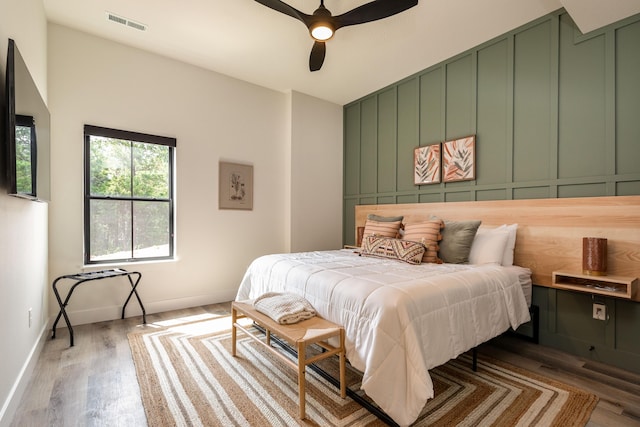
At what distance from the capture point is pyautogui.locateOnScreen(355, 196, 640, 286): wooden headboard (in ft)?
7.70

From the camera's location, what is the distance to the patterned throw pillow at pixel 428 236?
9.39ft

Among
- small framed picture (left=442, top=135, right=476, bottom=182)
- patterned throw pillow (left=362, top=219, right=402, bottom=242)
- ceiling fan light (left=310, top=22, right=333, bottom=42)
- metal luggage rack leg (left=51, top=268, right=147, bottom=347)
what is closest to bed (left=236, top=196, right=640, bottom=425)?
small framed picture (left=442, top=135, right=476, bottom=182)

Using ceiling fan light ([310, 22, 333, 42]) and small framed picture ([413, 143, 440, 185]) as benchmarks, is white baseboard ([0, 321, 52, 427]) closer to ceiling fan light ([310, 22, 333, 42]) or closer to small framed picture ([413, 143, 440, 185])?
ceiling fan light ([310, 22, 333, 42])

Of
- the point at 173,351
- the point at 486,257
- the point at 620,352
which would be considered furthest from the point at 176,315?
the point at 620,352

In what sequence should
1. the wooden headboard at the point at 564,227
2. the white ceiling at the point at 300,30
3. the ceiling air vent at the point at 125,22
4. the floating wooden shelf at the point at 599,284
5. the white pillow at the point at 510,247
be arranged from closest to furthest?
1. the floating wooden shelf at the point at 599,284
2. the wooden headboard at the point at 564,227
3. the white ceiling at the point at 300,30
4. the white pillow at the point at 510,247
5. the ceiling air vent at the point at 125,22

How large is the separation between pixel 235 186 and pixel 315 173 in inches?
50.7

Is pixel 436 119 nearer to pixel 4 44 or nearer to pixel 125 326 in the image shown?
pixel 4 44

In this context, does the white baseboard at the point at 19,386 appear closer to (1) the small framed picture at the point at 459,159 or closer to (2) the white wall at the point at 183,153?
(2) the white wall at the point at 183,153

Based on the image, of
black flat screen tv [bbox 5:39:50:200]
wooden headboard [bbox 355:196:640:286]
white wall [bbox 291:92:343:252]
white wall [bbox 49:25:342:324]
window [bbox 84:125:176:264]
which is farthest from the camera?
white wall [bbox 291:92:343:252]

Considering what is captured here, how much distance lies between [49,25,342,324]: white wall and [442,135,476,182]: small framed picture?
193 centimetres

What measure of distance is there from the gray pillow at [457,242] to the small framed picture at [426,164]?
34.9 inches

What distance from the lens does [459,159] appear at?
11.3 feet

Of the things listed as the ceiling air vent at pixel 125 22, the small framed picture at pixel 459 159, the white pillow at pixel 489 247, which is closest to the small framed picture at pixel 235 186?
the ceiling air vent at pixel 125 22

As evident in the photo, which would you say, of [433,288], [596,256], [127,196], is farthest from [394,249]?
[127,196]
